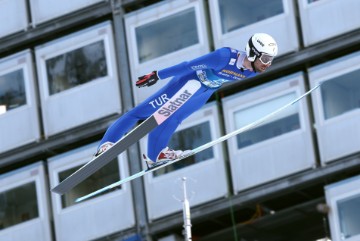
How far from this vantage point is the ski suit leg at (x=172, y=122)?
98.6 feet

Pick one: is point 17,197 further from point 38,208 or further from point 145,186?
point 145,186

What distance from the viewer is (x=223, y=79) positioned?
29.7 m

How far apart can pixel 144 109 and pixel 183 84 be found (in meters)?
0.76

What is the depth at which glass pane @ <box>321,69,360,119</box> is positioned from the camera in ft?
124

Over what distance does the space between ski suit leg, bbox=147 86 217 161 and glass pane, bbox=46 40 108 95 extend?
1028 cm

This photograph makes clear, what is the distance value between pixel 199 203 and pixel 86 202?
2.99m

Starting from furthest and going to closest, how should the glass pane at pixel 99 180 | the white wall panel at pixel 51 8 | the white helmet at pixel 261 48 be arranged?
the white wall panel at pixel 51 8 < the glass pane at pixel 99 180 < the white helmet at pixel 261 48

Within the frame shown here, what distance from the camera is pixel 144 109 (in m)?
30.2

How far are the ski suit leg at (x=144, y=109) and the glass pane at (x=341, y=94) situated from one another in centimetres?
834

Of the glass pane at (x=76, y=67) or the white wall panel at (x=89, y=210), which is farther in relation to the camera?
the glass pane at (x=76, y=67)

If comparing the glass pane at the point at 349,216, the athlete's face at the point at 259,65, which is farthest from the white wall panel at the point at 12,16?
the athlete's face at the point at 259,65

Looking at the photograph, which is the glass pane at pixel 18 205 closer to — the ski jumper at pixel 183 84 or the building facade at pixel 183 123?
the building facade at pixel 183 123

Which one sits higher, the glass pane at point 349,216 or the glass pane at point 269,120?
the glass pane at point 269,120

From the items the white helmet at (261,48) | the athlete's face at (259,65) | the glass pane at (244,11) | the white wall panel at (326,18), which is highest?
the glass pane at (244,11)
